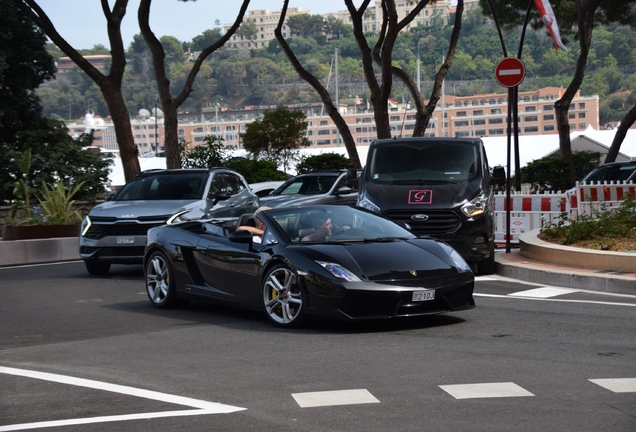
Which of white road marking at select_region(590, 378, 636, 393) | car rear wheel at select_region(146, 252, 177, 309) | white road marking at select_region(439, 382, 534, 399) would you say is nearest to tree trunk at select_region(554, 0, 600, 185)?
car rear wheel at select_region(146, 252, 177, 309)

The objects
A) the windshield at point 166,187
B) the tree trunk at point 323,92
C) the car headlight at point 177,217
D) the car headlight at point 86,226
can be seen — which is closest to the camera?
the car headlight at point 177,217

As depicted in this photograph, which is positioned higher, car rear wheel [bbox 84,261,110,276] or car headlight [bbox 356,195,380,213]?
car headlight [bbox 356,195,380,213]

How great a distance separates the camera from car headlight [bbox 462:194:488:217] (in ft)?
48.2

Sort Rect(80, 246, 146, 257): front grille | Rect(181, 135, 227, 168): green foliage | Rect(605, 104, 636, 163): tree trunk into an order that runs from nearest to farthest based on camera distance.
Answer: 1. Rect(80, 246, 146, 257): front grille
2. Rect(605, 104, 636, 163): tree trunk
3. Rect(181, 135, 227, 168): green foliage

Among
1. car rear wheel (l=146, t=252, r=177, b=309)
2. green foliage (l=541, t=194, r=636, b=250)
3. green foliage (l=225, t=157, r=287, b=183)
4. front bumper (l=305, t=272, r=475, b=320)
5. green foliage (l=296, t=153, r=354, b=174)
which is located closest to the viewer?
front bumper (l=305, t=272, r=475, b=320)

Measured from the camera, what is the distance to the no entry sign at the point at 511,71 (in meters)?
16.8

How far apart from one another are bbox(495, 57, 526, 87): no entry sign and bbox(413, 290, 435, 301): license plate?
795 cm

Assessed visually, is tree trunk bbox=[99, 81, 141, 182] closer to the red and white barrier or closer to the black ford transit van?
the red and white barrier

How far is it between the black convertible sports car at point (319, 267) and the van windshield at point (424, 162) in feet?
15.2

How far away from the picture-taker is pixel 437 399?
6.64 meters

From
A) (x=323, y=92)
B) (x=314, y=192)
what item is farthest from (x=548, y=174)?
(x=314, y=192)

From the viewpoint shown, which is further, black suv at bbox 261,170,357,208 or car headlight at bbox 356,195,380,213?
black suv at bbox 261,170,357,208

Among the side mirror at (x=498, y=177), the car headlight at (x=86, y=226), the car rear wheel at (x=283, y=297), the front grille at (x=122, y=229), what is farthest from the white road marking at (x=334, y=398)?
the car headlight at (x=86, y=226)

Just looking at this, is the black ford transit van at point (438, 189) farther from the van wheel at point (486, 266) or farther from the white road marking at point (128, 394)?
the white road marking at point (128, 394)
